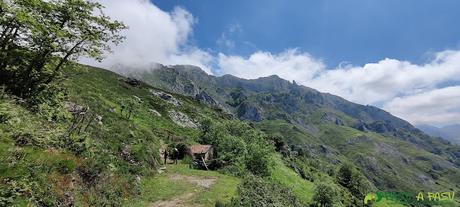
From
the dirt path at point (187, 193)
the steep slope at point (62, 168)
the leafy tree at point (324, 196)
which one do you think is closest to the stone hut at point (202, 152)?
the dirt path at point (187, 193)

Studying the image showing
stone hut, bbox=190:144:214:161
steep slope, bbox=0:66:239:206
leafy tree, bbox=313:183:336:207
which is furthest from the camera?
stone hut, bbox=190:144:214:161

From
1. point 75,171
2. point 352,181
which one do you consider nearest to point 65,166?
point 75,171

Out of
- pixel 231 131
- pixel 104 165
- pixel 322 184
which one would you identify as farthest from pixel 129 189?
pixel 231 131

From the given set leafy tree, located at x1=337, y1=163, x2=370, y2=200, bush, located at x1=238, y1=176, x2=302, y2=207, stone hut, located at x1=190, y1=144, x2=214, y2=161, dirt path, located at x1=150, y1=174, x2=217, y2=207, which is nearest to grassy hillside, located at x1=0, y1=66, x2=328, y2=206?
dirt path, located at x1=150, y1=174, x2=217, y2=207

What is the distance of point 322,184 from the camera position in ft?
172

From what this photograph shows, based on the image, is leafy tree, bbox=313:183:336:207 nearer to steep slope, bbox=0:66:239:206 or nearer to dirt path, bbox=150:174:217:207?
dirt path, bbox=150:174:217:207

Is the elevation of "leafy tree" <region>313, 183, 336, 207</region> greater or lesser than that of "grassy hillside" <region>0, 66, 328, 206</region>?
lesser

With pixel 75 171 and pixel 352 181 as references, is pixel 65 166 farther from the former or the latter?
pixel 352 181

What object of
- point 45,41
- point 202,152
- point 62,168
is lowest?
point 62,168

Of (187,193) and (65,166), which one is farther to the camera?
(187,193)

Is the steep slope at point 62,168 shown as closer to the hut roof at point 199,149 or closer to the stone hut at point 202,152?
the stone hut at point 202,152

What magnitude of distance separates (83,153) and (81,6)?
10445 mm

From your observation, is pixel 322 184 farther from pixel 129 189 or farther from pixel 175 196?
pixel 129 189

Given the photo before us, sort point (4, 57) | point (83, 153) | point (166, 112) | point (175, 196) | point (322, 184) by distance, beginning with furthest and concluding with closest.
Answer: point (166, 112), point (322, 184), point (175, 196), point (83, 153), point (4, 57)
